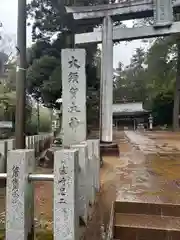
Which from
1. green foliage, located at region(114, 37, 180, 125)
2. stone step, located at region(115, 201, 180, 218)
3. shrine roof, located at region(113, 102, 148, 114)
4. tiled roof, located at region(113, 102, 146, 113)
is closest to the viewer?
stone step, located at region(115, 201, 180, 218)

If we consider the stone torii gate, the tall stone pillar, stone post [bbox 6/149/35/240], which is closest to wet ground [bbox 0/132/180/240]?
stone post [bbox 6/149/35/240]

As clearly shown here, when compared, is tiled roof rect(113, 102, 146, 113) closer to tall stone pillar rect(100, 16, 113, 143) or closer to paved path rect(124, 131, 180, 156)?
paved path rect(124, 131, 180, 156)

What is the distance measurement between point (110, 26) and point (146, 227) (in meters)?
8.56

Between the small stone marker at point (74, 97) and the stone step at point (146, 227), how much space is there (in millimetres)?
3020

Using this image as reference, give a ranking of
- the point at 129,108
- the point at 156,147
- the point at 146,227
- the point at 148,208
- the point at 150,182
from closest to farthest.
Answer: the point at 146,227, the point at 148,208, the point at 150,182, the point at 156,147, the point at 129,108

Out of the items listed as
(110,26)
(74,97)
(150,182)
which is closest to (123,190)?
(150,182)

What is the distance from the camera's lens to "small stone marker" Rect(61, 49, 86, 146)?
6777mm

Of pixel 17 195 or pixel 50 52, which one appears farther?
pixel 50 52

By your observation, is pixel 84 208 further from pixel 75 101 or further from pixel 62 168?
pixel 75 101

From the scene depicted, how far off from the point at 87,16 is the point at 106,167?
232 inches

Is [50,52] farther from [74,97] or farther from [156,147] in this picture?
[74,97]

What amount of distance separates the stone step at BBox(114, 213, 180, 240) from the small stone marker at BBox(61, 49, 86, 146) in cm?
302

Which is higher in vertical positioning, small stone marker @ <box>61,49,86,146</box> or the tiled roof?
the tiled roof

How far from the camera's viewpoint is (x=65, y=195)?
2.32m
